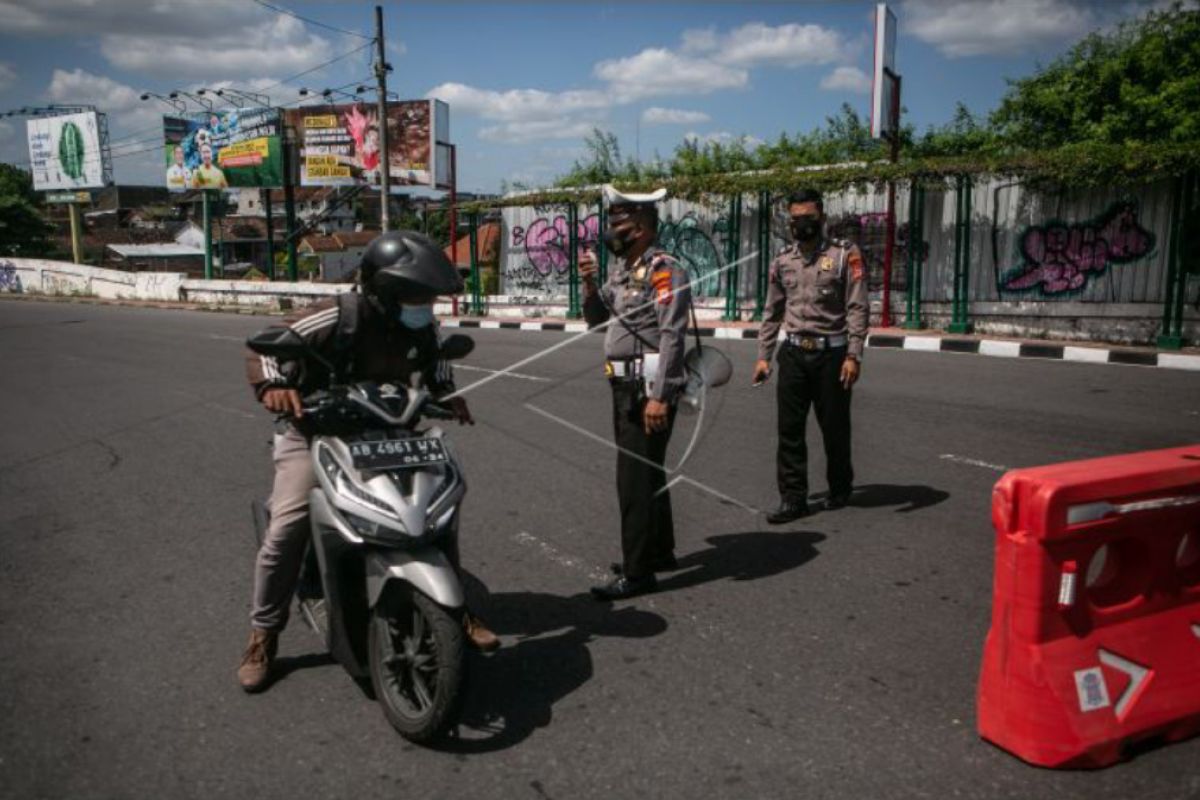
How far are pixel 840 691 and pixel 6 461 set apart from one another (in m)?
6.79

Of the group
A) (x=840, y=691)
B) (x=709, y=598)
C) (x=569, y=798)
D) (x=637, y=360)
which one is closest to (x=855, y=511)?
(x=709, y=598)

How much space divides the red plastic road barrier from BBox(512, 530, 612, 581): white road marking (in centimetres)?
200

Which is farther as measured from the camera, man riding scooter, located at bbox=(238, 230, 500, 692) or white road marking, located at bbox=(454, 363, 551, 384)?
white road marking, located at bbox=(454, 363, 551, 384)

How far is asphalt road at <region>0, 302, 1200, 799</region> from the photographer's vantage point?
8.98 feet

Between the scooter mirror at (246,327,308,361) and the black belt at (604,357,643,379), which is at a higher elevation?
the scooter mirror at (246,327,308,361)

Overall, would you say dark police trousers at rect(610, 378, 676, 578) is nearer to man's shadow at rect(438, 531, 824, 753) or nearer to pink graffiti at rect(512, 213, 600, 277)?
man's shadow at rect(438, 531, 824, 753)

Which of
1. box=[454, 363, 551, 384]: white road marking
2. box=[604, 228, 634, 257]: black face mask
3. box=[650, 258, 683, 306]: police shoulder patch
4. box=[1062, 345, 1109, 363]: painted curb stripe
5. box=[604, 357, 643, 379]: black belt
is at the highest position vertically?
box=[604, 228, 634, 257]: black face mask

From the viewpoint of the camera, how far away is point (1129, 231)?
523 inches

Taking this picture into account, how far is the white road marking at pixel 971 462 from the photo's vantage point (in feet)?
20.3

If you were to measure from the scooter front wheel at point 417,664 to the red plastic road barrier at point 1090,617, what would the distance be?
163 centimetres

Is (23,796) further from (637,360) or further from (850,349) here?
(850,349)

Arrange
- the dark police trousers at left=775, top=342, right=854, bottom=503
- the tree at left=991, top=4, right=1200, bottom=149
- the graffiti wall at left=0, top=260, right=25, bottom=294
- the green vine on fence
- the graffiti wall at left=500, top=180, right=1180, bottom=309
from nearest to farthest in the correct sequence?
1. the dark police trousers at left=775, top=342, right=854, bottom=503
2. the green vine on fence
3. the graffiti wall at left=500, top=180, right=1180, bottom=309
4. the tree at left=991, top=4, right=1200, bottom=149
5. the graffiti wall at left=0, top=260, right=25, bottom=294

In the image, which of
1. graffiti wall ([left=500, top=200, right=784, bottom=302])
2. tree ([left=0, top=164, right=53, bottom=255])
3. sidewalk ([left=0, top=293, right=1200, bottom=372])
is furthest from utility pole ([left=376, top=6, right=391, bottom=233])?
tree ([left=0, top=164, right=53, bottom=255])

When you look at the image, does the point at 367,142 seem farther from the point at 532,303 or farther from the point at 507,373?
the point at 507,373
